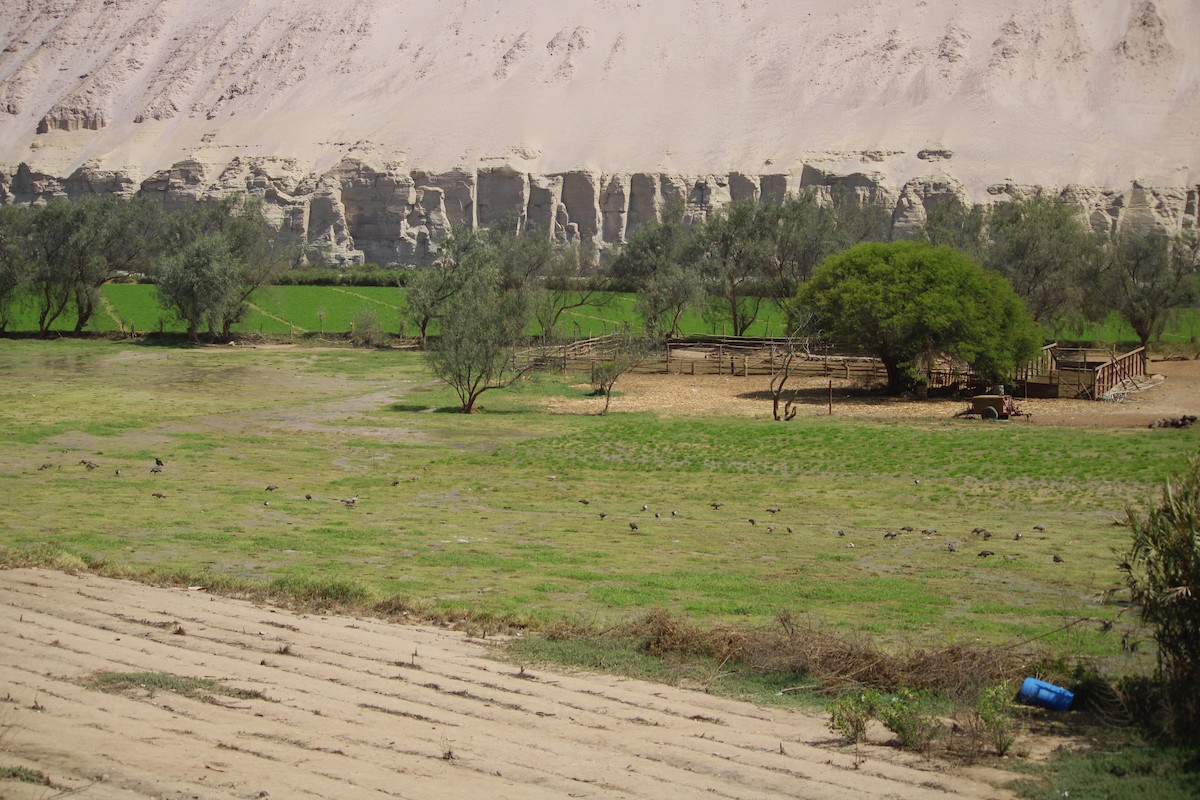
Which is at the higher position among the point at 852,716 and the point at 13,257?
the point at 13,257

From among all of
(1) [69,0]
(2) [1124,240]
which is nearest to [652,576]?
(2) [1124,240]

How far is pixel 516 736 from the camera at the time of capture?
890 cm

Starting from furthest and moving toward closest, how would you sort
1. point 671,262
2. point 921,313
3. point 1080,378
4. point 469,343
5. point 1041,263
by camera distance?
point 671,262, point 1041,263, point 1080,378, point 921,313, point 469,343

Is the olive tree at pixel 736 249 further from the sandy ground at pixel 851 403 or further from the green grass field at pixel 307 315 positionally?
the sandy ground at pixel 851 403

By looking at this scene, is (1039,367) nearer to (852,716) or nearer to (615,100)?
(852,716)

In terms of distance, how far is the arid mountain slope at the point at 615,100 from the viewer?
380ft

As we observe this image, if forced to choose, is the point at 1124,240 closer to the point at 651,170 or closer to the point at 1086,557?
the point at 1086,557

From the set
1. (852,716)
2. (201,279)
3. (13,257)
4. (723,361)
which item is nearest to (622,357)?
(723,361)

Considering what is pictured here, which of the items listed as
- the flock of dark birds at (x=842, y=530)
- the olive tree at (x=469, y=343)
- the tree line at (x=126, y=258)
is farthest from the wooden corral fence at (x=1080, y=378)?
the tree line at (x=126, y=258)

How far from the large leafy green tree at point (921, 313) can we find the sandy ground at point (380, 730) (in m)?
31.8

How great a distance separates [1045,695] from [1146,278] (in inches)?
2246

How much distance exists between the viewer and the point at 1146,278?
5988 centimetres

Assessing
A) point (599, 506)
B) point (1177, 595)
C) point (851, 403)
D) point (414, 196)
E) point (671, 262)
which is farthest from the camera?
point (414, 196)

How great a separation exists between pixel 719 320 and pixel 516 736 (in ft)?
211
